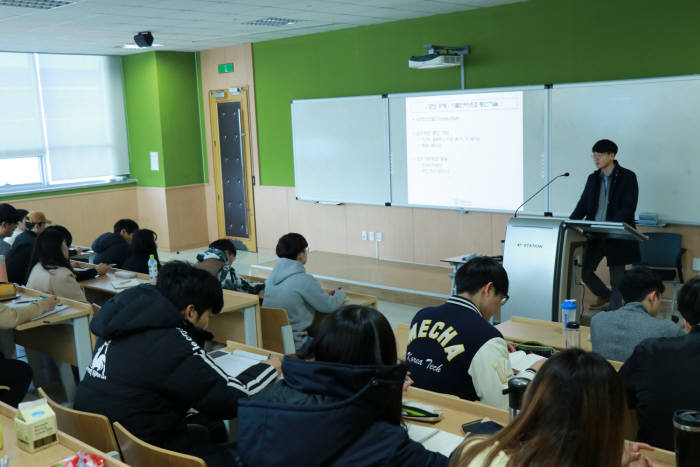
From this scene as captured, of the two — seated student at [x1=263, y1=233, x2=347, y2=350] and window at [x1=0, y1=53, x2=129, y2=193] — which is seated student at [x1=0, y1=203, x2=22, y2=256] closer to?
window at [x1=0, y1=53, x2=129, y2=193]

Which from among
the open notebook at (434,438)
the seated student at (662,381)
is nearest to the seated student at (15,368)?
the open notebook at (434,438)

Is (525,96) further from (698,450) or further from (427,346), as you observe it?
(698,450)

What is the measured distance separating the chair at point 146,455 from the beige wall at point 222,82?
24.2 feet

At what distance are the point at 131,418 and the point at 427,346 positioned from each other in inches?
44.4

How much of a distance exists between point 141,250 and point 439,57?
342cm

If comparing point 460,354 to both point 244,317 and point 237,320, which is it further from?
point 237,320

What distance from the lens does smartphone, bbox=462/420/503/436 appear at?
2.25 m

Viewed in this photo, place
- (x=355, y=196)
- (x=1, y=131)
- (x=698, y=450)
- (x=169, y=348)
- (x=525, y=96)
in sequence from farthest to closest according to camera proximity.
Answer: (x=1, y=131)
(x=355, y=196)
(x=525, y=96)
(x=169, y=348)
(x=698, y=450)

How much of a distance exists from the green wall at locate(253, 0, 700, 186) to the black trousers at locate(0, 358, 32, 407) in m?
5.01

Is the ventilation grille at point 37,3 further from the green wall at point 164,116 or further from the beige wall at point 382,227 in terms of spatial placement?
the beige wall at point 382,227

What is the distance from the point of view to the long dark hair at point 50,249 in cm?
465

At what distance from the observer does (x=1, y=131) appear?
8938mm

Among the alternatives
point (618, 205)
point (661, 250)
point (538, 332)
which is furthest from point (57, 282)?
point (661, 250)

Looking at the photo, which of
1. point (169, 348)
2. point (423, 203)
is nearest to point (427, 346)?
point (169, 348)
